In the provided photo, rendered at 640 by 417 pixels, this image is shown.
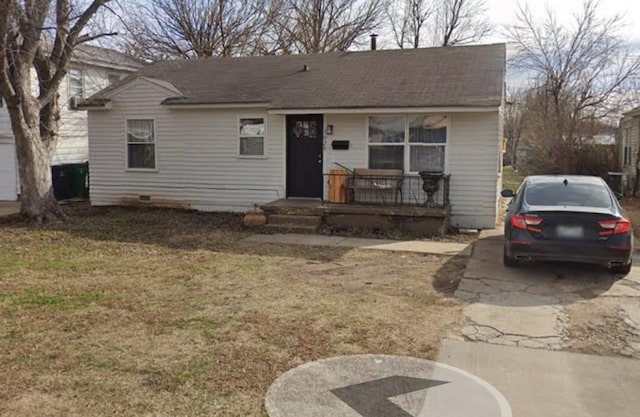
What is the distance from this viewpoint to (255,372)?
→ 4344mm

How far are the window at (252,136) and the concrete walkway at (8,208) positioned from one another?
6.38 m

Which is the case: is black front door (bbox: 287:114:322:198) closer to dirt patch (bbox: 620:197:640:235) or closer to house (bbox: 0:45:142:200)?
dirt patch (bbox: 620:197:640:235)

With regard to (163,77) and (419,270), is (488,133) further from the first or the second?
(163,77)

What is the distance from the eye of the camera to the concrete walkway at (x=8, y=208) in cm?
1461

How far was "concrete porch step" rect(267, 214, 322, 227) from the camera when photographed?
38.2 ft

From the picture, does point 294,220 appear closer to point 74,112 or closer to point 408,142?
point 408,142

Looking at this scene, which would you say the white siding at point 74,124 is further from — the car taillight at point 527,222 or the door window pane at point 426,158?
the car taillight at point 527,222

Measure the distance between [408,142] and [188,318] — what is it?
7858 mm

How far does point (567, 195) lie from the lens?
25.4 feet

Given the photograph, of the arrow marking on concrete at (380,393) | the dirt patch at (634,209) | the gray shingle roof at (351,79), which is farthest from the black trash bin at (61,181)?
the dirt patch at (634,209)

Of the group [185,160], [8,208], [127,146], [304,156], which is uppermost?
[127,146]

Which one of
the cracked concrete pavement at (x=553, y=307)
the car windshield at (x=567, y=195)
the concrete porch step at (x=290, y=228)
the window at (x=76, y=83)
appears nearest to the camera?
the cracked concrete pavement at (x=553, y=307)

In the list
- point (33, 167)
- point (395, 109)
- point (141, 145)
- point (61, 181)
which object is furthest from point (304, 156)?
point (61, 181)

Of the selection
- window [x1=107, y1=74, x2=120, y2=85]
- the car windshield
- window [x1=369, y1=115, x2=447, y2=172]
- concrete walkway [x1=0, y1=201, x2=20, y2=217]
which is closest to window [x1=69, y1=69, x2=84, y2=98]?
window [x1=107, y1=74, x2=120, y2=85]
